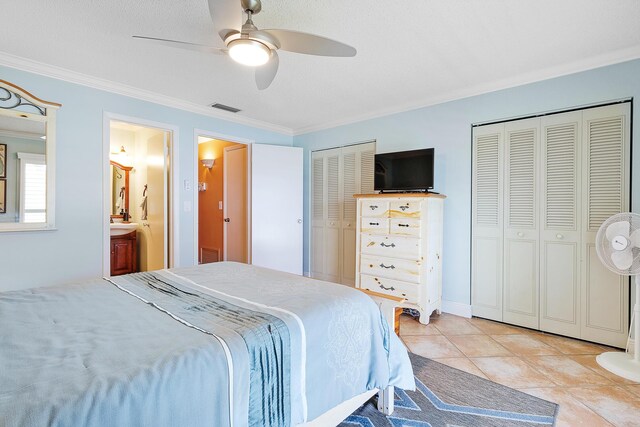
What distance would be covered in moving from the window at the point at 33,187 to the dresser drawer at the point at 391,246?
3006mm

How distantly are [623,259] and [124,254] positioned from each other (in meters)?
5.22

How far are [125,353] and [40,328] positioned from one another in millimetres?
477

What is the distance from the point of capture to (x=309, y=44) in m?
1.73

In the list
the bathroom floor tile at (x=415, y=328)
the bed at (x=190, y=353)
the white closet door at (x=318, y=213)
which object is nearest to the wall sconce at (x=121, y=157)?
the white closet door at (x=318, y=213)

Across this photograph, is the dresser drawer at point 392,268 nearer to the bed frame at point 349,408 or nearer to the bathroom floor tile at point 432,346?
the bathroom floor tile at point 432,346

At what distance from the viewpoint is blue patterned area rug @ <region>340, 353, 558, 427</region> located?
1.64 meters

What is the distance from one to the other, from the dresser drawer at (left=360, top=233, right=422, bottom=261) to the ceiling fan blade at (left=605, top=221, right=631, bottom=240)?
1.36 meters

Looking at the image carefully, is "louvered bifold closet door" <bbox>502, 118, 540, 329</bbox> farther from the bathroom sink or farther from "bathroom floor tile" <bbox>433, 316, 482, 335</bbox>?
the bathroom sink

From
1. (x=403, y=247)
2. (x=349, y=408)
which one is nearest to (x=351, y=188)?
(x=403, y=247)

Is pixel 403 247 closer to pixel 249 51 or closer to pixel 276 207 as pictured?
pixel 276 207

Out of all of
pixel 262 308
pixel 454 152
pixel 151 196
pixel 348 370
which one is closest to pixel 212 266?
pixel 262 308

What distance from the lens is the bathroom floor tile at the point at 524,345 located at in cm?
244

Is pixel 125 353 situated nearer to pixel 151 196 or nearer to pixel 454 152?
pixel 454 152

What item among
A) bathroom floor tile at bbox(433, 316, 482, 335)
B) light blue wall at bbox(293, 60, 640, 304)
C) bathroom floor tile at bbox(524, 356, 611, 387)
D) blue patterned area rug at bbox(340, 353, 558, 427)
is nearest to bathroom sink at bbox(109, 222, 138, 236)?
light blue wall at bbox(293, 60, 640, 304)
